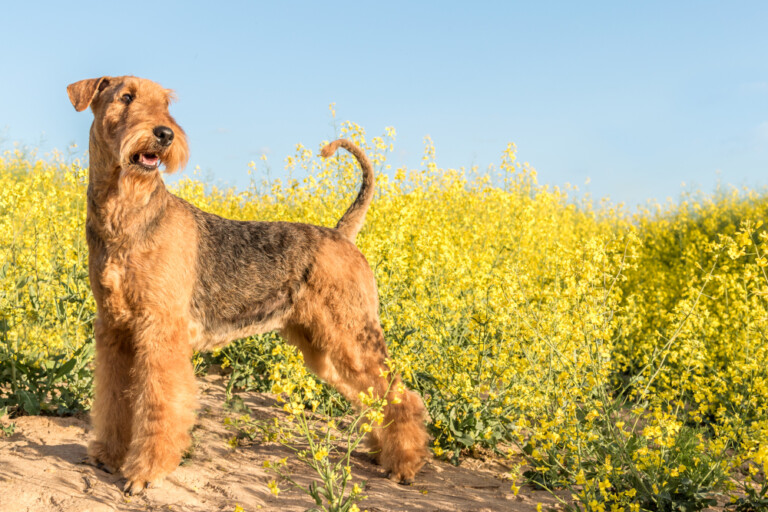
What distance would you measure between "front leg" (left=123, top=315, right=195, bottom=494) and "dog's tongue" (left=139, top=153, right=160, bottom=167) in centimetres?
86

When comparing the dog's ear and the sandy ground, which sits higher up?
the dog's ear

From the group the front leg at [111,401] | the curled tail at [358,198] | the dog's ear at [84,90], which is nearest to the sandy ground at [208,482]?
the front leg at [111,401]

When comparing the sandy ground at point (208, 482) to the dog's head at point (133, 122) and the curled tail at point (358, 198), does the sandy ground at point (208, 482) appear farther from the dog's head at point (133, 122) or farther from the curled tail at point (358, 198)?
the dog's head at point (133, 122)

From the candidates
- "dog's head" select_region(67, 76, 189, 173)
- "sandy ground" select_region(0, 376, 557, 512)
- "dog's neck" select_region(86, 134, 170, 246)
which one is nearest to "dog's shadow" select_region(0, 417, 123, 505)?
"sandy ground" select_region(0, 376, 557, 512)

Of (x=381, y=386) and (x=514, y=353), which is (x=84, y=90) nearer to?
(x=381, y=386)

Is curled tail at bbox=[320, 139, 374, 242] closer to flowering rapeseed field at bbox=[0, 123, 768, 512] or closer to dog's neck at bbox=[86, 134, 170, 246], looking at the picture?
flowering rapeseed field at bbox=[0, 123, 768, 512]

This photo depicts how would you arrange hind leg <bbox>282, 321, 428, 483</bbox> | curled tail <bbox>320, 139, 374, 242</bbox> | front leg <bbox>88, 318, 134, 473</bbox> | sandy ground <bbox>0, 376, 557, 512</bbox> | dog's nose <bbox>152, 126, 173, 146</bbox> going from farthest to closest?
1. curled tail <bbox>320, 139, 374, 242</bbox>
2. hind leg <bbox>282, 321, 428, 483</bbox>
3. front leg <bbox>88, 318, 134, 473</bbox>
4. sandy ground <bbox>0, 376, 557, 512</bbox>
5. dog's nose <bbox>152, 126, 173, 146</bbox>

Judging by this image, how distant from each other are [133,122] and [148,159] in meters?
0.21

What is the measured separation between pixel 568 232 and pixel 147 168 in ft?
28.9

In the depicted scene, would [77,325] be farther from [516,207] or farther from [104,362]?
[516,207]

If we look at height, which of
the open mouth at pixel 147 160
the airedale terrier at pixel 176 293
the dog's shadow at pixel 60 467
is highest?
the open mouth at pixel 147 160

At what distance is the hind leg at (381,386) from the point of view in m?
3.99

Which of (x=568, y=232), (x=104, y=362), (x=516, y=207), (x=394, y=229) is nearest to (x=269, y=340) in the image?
(x=394, y=229)

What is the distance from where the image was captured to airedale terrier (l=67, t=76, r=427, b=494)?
11.3ft
